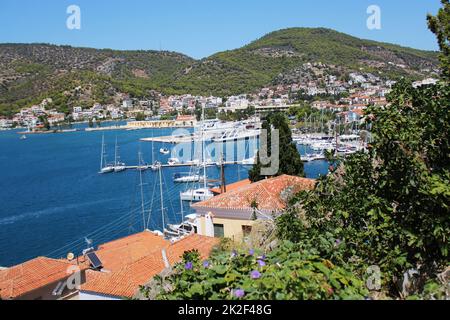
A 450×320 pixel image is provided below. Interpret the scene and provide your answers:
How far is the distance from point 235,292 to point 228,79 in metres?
144

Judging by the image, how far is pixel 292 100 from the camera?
113250 mm

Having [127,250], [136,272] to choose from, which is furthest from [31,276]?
[127,250]

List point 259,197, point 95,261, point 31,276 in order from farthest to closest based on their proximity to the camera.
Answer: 1. point 95,261
2. point 259,197
3. point 31,276

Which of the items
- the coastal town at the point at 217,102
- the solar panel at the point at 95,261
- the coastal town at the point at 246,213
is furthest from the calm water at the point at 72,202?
the coastal town at the point at 217,102

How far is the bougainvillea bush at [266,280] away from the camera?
7.06 feet

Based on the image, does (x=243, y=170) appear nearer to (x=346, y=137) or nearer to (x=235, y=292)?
(x=346, y=137)

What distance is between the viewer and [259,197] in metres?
12.3

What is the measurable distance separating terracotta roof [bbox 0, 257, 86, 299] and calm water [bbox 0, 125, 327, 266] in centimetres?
769

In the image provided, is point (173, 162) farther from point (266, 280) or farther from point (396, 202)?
point (266, 280)

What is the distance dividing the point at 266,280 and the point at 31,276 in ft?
35.1

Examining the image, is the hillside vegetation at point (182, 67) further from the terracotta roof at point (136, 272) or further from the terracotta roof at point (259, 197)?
the terracotta roof at point (136, 272)

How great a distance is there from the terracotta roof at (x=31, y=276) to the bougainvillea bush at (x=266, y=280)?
9160 millimetres

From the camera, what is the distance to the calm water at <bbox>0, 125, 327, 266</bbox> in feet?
77.6
